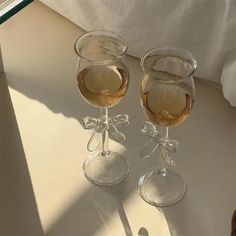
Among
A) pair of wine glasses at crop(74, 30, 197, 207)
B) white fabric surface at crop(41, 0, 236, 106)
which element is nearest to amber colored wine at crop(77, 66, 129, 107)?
pair of wine glasses at crop(74, 30, 197, 207)

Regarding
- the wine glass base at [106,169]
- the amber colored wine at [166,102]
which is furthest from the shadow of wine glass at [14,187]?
the amber colored wine at [166,102]

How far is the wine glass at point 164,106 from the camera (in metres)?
0.70

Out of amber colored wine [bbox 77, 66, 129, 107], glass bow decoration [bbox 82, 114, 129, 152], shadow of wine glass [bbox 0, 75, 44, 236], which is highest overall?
amber colored wine [bbox 77, 66, 129, 107]

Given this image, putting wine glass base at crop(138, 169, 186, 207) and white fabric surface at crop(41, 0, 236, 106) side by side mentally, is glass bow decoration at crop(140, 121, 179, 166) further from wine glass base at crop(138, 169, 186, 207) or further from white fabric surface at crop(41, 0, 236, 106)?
white fabric surface at crop(41, 0, 236, 106)

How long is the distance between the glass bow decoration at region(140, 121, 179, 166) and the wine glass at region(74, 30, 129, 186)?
0.05m

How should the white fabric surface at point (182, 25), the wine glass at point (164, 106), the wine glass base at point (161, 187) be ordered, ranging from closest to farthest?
the wine glass at point (164, 106) < the wine glass base at point (161, 187) < the white fabric surface at point (182, 25)

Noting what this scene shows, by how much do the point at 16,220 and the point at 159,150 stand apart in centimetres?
25

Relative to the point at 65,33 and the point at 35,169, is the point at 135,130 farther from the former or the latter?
the point at 65,33

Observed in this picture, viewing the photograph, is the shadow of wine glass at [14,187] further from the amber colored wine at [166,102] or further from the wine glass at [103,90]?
the amber colored wine at [166,102]

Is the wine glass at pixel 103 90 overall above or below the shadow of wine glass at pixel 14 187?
above

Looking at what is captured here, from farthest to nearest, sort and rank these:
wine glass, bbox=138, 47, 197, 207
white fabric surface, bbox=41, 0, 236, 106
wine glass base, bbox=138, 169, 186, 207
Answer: white fabric surface, bbox=41, 0, 236, 106 → wine glass base, bbox=138, 169, 186, 207 → wine glass, bbox=138, 47, 197, 207

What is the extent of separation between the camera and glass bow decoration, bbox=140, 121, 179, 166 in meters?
0.79

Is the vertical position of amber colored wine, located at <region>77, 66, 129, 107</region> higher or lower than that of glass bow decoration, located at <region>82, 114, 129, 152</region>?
higher

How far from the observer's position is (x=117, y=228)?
77 cm
